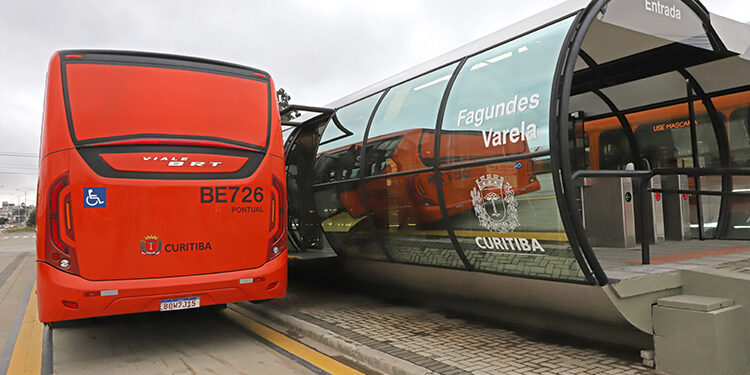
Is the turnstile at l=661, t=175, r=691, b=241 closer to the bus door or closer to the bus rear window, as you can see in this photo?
the bus door

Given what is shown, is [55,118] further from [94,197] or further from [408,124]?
[408,124]

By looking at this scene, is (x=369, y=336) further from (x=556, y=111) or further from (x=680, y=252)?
(x=680, y=252)

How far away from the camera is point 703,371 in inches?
162

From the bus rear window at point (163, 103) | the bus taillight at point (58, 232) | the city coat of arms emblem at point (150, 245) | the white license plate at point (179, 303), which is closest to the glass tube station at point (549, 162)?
the bus rear window at point (163, 103)

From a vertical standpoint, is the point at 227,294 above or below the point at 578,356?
above

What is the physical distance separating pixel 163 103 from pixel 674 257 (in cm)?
581

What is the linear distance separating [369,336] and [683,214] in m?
5.60

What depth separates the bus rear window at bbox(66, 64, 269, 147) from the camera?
5.39m

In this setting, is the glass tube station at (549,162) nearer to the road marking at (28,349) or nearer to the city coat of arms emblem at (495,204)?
the city coat of arms emblem at (495,204)

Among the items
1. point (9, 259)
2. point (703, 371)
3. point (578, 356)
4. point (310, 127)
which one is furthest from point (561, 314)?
point (9, 259)

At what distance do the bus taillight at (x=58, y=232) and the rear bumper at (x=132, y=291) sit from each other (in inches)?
3.3

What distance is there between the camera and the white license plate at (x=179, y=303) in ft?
17.5

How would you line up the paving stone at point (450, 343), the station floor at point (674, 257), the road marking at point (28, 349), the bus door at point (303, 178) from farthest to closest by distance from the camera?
the bus door at point (303, 178)
the road marking at point (28, 349)
the station floor at point (674, 257)
the paving stone at point (450, 343)

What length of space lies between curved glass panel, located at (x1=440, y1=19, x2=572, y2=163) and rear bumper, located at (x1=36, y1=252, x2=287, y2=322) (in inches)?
102
